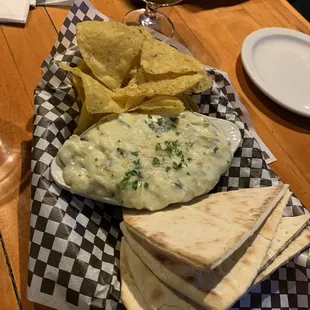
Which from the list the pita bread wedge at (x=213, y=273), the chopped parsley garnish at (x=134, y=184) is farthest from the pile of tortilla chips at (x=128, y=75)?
the pita bread wedge at (x=213, y=273)

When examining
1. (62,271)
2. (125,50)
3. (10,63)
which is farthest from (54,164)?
(10,63)

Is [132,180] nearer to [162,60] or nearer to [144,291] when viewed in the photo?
[144,291]

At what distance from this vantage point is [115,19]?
197cm

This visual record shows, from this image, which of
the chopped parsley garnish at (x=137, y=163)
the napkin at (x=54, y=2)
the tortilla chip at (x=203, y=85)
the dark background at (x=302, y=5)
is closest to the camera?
the chopped parsley garnish at (x=137, y=163)

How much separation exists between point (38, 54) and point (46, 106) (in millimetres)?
401

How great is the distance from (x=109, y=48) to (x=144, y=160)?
40 cm

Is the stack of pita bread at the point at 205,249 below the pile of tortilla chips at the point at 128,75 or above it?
below

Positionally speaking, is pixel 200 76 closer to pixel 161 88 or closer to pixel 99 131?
pixel 161 88

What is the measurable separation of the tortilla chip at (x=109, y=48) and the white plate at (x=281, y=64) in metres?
0.58

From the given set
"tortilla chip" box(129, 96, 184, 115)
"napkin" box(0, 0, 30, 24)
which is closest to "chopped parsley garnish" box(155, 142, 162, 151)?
"tortilla chip" box(129, 96, 184, 115)

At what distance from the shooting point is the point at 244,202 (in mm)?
1225

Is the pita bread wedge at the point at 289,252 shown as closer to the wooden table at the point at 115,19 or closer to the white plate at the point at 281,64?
the wooden table at the point at 115,19

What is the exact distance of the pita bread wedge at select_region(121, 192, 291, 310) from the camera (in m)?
1.01

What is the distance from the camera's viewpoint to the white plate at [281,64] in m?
1.81
